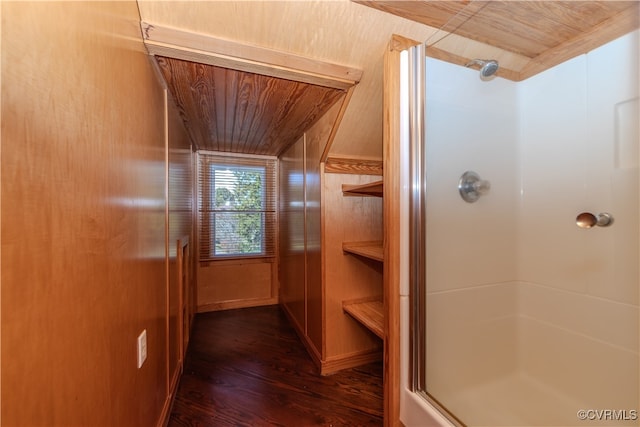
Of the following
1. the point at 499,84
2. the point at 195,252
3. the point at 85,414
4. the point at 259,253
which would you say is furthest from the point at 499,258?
the point at 195,252

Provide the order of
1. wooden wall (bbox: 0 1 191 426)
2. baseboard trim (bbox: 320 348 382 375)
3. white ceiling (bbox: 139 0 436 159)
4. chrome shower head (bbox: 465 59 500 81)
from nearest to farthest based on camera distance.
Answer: wooden wall (bbox: 0 1 191 426) < white ceiling (bbox: 139 0 436 159) < chrome shower head (bbox: 465 59 500 81) < baseboard trim (bbox: 320 348 382 375)

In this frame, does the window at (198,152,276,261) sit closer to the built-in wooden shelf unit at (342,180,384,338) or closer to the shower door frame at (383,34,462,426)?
the built-in wooden shelf unit at (342,180,384,338)

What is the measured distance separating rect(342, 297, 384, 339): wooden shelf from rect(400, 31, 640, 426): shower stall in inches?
17.8

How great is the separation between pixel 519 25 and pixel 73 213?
176cm

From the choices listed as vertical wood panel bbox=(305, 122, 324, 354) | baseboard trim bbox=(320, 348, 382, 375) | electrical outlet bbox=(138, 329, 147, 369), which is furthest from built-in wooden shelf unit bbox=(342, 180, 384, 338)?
electrical outlet bbox=(138, 329, 147, 369)

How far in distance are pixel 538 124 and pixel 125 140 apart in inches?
76.0

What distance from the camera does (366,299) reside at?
6.35ft

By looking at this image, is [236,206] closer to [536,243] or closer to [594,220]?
[536,243]

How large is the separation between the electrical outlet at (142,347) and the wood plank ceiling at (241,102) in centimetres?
123

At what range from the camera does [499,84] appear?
131 centimetres

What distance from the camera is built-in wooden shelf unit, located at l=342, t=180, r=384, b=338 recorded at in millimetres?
1551

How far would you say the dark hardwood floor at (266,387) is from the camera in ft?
4.80

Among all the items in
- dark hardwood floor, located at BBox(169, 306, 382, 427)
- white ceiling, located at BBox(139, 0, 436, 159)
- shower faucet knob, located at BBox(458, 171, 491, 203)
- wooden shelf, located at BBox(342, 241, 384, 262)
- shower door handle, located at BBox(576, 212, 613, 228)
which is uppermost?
white ceiling, located at BBox(139, 0, 436, 159)

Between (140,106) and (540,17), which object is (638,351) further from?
(140,106)
